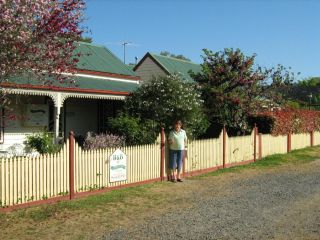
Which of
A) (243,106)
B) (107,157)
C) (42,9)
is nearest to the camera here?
(42,9)

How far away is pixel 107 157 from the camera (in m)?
10.7

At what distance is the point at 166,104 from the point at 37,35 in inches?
366

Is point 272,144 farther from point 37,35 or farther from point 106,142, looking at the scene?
point 37,35

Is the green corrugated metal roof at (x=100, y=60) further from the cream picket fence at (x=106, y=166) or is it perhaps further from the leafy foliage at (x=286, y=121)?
the cream picket fence at (x=106, y=166)

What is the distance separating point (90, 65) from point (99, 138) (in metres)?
5.89

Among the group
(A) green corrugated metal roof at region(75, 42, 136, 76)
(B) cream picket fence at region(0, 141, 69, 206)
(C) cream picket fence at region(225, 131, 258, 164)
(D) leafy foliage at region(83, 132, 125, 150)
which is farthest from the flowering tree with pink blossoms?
(A) green corrugated metal roof at region(75, 42, 136, 76)

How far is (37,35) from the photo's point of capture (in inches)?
293

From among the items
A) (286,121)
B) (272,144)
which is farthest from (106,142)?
(286,121)

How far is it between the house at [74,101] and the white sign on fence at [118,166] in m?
3.80

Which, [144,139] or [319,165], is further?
[319,165]

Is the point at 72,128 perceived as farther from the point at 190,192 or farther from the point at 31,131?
the point at 190,192

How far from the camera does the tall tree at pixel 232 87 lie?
19141mm

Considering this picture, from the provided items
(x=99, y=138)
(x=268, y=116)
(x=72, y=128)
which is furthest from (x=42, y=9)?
(x=268, y=116)

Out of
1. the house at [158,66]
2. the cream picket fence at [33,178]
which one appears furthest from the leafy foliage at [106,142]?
the house at [158,66]
